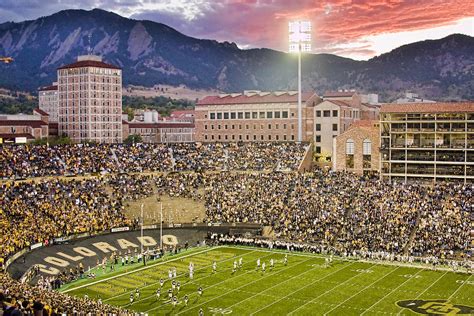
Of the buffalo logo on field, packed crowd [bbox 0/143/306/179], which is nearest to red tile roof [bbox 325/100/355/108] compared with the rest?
packed crowd [bbox 0/143/306/179]

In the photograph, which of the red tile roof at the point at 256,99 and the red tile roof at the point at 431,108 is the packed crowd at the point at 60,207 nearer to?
the red tile roof at the point at 256,99

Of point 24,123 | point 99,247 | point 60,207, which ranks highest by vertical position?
point 24,123

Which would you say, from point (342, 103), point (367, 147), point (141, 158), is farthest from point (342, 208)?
point (342, 103)

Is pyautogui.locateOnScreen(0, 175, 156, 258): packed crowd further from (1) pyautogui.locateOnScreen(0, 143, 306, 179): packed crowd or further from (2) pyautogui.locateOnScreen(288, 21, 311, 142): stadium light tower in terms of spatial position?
(2) pyautogui.locateOnScreen(288, 21, 311, 142): stadium light tower

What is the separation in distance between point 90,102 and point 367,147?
77.1 metres

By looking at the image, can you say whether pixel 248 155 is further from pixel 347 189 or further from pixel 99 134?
pixel 99 134

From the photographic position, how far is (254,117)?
326 feet

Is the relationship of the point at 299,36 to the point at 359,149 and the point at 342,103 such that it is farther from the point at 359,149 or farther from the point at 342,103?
the point at 359,149

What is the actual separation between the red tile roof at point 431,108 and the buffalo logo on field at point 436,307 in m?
37.9

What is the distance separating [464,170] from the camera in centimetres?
7169

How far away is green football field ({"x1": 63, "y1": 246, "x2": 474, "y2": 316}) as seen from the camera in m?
39.3

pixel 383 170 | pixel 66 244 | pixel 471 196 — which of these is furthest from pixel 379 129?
pixel 66 244

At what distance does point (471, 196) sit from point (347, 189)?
13764 millimetres

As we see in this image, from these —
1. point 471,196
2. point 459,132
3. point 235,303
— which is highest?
point 459,132
